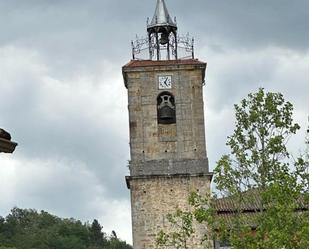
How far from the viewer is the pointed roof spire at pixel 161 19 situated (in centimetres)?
4588

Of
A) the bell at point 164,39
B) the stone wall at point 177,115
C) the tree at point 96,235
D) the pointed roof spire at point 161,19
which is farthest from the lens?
the tree at point 96,235

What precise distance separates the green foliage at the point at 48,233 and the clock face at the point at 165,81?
55662 mm

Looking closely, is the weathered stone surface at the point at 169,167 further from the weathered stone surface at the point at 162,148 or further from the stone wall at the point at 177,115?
the stone wall at the point at 177,115

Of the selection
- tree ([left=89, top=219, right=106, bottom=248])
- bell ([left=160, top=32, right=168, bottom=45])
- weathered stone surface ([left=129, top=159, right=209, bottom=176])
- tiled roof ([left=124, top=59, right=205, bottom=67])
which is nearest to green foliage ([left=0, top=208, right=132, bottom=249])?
tree ([left=89, top=219, right=106, bottom=248])

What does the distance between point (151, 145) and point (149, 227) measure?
12.1ft

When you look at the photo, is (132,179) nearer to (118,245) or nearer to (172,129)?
(172,129)

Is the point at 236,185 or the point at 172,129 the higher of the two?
the point at 172,129

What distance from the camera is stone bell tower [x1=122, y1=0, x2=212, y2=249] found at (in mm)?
41562

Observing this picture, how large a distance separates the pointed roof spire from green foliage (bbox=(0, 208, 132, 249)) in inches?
2116

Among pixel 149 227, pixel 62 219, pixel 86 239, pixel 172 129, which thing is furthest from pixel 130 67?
pixel 62 219

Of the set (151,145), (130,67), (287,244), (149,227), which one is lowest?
(287,244)

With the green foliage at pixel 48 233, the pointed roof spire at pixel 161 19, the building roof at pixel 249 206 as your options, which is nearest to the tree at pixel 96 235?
the green foliage at pixel 48 233

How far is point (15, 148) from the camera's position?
45.6ft

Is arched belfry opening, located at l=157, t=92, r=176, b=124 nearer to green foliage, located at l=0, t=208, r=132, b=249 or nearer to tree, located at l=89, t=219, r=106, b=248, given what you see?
green foliage, located at l=0, t=208, r=132, b=249
